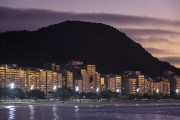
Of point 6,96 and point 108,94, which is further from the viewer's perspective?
point 108,94

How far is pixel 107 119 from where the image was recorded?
61.9 metres

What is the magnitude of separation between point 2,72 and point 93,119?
128m

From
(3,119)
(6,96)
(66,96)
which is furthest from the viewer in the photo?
(66,96)

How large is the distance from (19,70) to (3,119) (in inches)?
5348

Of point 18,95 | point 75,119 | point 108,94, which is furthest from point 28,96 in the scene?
point 75,119

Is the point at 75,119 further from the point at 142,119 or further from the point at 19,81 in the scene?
the point at 19,81

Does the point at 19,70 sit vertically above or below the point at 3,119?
above

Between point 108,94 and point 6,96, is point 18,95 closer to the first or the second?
point 6,96

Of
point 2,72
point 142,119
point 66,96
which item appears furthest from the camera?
point 2,72

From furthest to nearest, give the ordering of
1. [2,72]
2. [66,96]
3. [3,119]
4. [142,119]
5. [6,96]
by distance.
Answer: [2,72] → [66,96] → [6,96] → [142,119] → [3,119]

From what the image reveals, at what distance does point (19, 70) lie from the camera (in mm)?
193125

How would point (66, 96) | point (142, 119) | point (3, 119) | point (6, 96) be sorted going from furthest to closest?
point (66, 96)
point (6, 96)
point (142, 119)
point (3, 119)

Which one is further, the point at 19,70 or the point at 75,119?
the point at 19,70

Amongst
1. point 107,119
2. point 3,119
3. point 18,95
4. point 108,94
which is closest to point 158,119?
point 107,119
